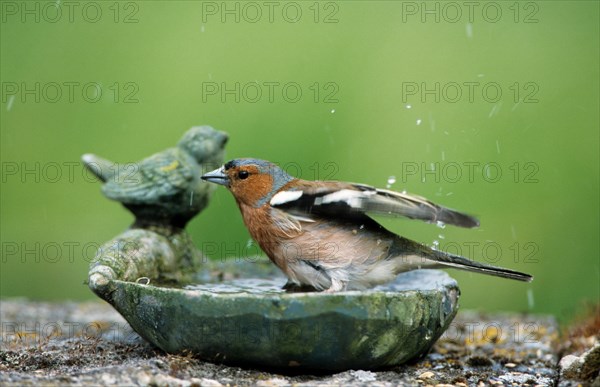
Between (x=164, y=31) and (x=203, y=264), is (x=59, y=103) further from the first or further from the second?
(x=203, y=264)

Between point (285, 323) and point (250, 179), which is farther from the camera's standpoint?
point (250, 179)

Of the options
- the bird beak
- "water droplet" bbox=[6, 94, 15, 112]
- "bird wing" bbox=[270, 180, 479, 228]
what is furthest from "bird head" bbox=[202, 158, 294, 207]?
"water droplet" bbox=[6, 94, 15, 112]

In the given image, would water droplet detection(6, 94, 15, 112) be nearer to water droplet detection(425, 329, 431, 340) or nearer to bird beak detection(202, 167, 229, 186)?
bird beak detection(202, 167, 229, 186)

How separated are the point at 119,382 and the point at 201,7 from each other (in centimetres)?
546

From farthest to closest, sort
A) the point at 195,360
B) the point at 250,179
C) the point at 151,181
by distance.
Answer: the point at 151,181 < the point at 250,179 < the point at 195,360

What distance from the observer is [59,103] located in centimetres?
A: 798

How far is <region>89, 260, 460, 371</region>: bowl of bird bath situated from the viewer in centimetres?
350

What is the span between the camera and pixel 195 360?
12.1 ft

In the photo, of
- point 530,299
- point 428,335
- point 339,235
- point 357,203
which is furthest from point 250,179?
point 530,299

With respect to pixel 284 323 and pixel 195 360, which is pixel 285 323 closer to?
pixel 284 323

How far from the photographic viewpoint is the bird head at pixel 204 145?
5137 mm

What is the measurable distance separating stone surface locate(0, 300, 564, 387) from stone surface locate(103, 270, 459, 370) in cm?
9

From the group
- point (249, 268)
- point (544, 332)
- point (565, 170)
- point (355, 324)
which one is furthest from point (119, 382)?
point (565, 170)

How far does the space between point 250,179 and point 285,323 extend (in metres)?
1.30
